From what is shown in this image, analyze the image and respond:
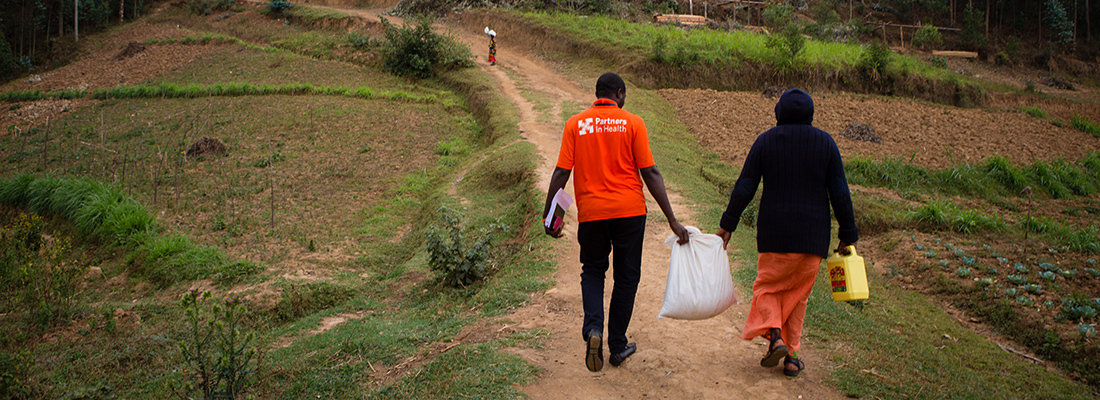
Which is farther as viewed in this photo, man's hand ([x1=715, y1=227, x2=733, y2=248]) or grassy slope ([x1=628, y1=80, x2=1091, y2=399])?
grassy slope ([x1=628, y1=80, x2=1091, y2=399])

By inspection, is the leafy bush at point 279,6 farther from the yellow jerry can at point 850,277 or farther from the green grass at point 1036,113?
the yellow jerry can at point 850,277

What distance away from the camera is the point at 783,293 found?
3508 millimetres

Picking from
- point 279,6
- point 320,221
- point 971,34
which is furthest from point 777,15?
point 320,221

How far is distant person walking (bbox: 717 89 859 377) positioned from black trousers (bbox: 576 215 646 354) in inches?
20.8

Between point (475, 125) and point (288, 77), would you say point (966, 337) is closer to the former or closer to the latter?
point (475, 125)

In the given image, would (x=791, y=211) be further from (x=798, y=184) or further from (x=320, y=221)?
(x=320, y=221)

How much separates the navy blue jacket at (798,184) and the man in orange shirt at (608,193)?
50 centimetres

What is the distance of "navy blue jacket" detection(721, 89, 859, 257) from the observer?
10.8 feet

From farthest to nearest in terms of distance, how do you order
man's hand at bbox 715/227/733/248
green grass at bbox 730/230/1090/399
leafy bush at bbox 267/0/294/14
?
leafy bush at bbox 267/0/294/14 → green grass at bbox 730/230/1090/399 → man's hand at bbox 715/227/733/248

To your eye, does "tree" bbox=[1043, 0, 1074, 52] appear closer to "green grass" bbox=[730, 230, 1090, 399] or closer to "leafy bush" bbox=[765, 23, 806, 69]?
"leafy bush" bbox=[765, 23, 806, 69]

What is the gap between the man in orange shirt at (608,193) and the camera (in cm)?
347

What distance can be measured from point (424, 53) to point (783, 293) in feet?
54.8

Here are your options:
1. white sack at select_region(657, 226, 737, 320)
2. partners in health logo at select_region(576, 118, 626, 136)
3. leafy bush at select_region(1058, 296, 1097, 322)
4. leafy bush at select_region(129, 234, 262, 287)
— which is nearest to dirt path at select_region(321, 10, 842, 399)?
white sack at select_region(657, 226, 737, 320)

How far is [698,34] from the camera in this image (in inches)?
765
